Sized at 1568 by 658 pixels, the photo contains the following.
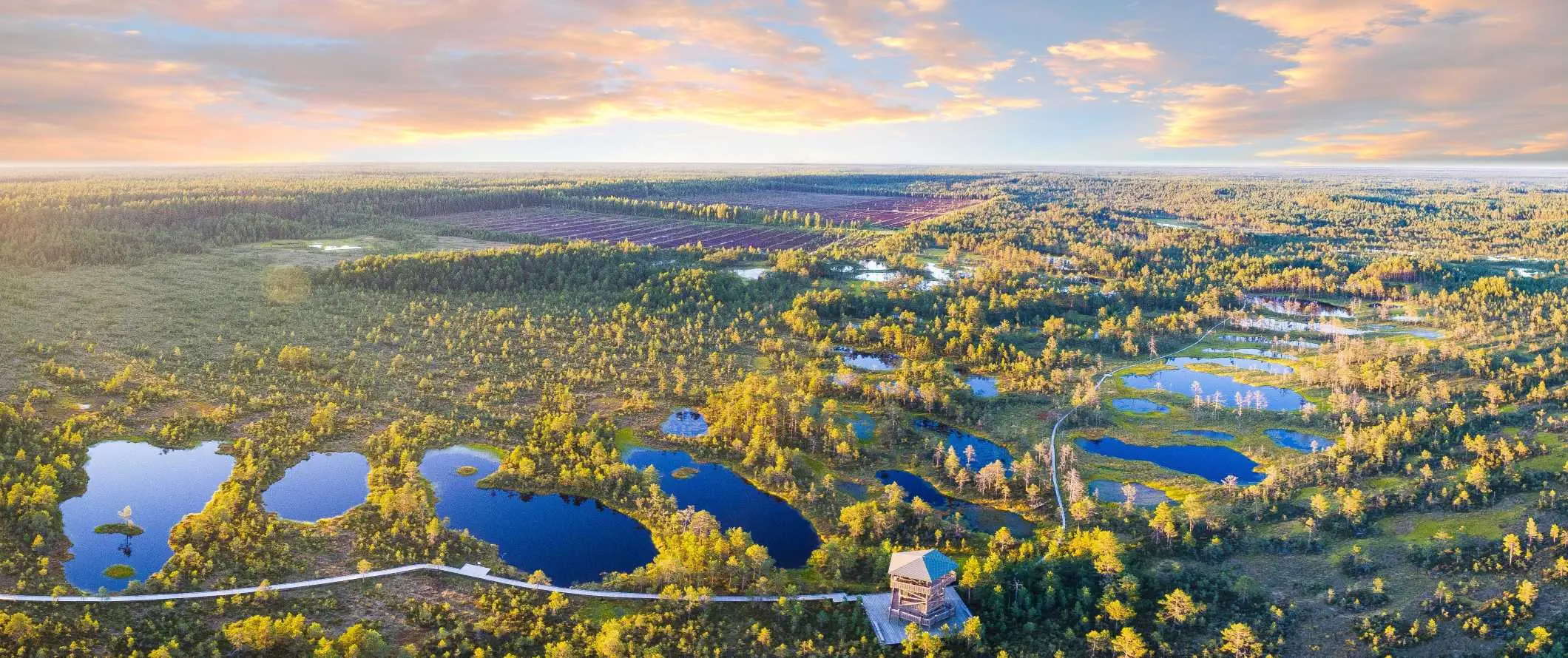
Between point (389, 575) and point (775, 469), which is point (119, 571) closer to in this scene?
point (389, 575)

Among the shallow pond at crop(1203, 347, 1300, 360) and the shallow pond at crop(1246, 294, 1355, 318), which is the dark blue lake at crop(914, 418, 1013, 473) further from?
the shallow pond at crop(1246, 294, 1355, 318)

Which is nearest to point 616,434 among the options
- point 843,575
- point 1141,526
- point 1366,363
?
point 843,575

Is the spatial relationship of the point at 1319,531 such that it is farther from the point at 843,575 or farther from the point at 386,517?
the point at 386,517

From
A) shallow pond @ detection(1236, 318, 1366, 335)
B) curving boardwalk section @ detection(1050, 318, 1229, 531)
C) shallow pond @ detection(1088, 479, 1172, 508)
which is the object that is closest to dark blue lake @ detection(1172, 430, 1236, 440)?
curving boardwalk section @ detection(1050, 318, 1229, 531)

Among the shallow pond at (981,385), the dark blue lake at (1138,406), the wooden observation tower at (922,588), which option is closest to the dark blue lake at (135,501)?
the wooden observation tower at (922,588)

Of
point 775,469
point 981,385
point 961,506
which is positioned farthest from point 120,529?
point 981,385

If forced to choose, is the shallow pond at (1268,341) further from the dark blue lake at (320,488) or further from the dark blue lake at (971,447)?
the dark blue lake at (320,488)
